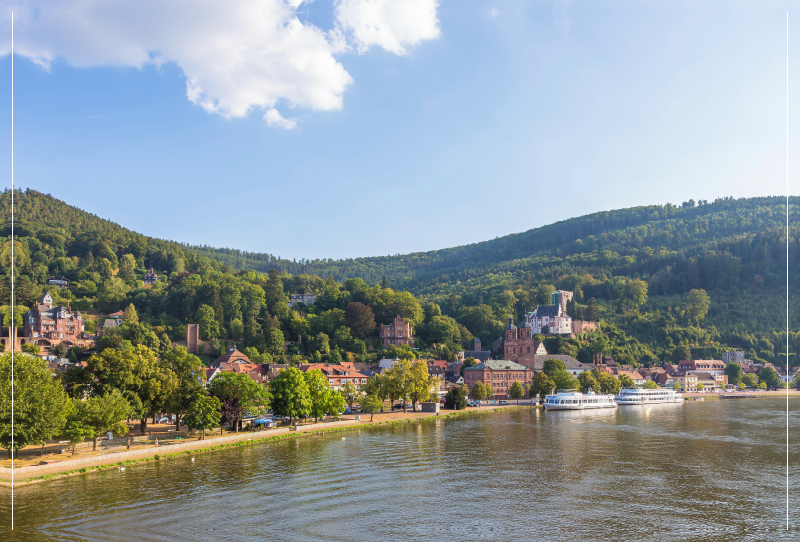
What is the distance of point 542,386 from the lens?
391 ft

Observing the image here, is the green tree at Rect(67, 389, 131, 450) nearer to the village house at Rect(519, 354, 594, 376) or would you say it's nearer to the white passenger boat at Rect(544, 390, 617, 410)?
the white passenger boat at Rect(544, 390, 617, 410)

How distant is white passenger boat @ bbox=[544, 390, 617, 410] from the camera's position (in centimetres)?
11125

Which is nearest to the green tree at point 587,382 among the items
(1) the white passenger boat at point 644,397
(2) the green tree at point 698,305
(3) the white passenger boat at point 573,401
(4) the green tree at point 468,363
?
(1) the white passenger boat at point 644,397

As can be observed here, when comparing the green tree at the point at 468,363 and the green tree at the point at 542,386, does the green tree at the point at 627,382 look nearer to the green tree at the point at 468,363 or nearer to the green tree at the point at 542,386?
the green tree at the point at 542,386

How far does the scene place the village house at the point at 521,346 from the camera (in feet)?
484

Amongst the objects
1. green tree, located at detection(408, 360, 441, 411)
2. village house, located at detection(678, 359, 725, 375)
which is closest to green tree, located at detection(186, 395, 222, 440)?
green tree, located at detection(408, 360, 441, 411)

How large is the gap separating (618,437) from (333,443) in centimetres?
3088

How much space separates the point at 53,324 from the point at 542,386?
9692cm

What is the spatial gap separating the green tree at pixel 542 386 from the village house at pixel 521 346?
23441 millimetres

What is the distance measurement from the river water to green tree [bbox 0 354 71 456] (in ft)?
15.8

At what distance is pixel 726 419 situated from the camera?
291 feet

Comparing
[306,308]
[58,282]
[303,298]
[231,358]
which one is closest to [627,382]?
[306,308]

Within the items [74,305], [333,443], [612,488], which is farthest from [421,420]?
[74,305]

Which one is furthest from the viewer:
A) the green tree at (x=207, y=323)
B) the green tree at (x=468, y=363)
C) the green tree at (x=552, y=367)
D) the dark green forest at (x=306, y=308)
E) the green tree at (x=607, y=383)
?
the dark green forest at (x=306, y=308)
